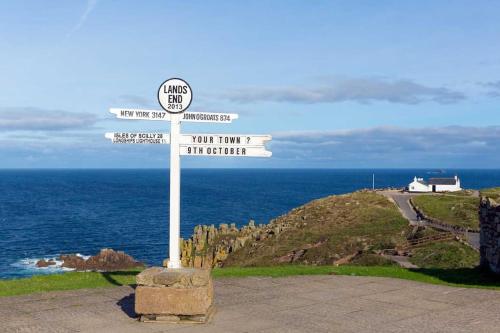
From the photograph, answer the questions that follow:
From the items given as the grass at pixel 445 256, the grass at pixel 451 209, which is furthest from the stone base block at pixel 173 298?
the grass at pixel 451 209

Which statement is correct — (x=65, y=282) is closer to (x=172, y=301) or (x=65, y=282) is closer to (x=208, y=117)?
(x=172, y=301)

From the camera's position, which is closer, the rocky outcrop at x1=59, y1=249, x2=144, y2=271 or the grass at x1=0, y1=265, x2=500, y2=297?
the grass at x1=0, y1=265, x2=500, y2=297

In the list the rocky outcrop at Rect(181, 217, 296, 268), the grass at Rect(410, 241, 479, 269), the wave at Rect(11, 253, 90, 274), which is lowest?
the wave at Rect(11, 253, 90, 274)

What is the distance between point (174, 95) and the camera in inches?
401

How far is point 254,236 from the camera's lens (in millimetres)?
43031

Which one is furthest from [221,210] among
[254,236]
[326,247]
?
[326,247]

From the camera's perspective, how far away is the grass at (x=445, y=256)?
2462 centimetres

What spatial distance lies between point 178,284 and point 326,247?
23.6m

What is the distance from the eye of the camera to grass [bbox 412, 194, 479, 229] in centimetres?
3866

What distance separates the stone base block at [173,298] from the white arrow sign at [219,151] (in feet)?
7.63

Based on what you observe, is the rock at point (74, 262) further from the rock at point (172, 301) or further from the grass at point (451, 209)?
the rock at point (172, 301)

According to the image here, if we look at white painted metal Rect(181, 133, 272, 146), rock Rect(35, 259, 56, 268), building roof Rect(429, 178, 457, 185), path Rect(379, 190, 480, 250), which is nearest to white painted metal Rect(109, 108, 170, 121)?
white painted metal Rect(181, 133, 272, 146)

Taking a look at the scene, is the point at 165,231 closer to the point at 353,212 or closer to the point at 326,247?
the point at 353,212

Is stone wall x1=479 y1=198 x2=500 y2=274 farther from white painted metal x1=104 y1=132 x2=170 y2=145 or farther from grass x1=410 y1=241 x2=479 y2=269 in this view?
white painted metal x1=104 y1=132 x2=170 y2=145
